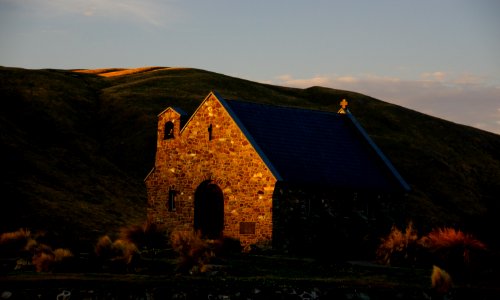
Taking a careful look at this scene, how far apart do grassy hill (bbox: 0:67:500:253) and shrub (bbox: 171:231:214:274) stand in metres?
9.51

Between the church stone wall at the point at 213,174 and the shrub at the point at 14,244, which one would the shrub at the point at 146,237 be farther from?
the shrub at the point at 14,244

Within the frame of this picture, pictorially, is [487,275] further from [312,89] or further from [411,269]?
[312,89]

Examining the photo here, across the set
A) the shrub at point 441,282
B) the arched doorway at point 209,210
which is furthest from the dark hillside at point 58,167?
the shrub at point 441,282

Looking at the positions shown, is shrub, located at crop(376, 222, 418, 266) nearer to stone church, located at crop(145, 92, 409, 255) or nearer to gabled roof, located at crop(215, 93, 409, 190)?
stone church, located at crop(145, 92, 409, 255)

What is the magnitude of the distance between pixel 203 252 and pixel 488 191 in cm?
6373

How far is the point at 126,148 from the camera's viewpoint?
81.1 metres

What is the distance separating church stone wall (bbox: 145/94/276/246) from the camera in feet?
128

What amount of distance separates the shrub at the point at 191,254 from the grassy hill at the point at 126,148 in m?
9.51

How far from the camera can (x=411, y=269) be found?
3297 centimetres

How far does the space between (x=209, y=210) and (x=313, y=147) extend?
617 cm

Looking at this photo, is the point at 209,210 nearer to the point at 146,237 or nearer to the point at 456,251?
the point at 146,237

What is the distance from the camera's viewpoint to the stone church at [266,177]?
39.0m

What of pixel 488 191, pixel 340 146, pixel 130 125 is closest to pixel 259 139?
pixel 340 146

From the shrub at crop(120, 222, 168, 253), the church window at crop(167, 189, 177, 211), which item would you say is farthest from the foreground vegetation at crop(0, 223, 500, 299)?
the church window at crop(167, 189, 177, 211)
